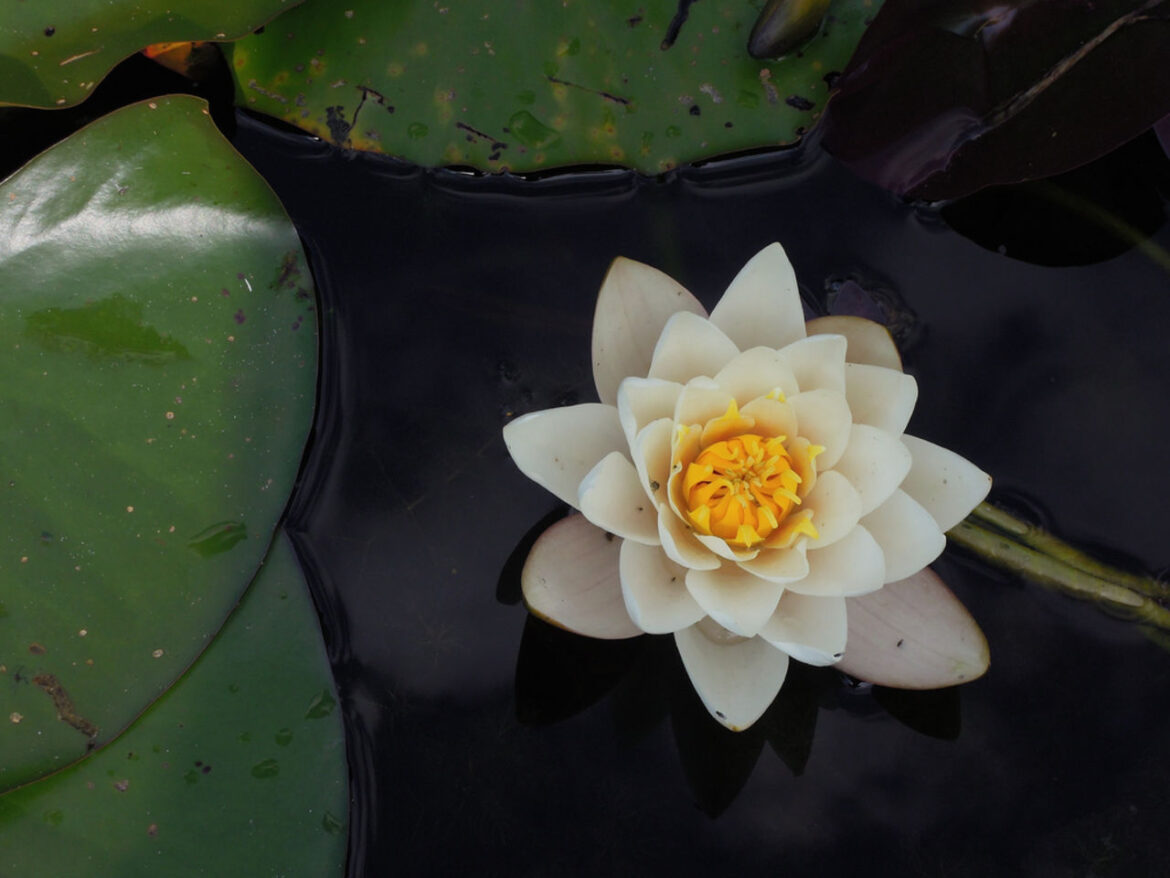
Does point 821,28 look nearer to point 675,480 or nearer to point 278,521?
point 675,480

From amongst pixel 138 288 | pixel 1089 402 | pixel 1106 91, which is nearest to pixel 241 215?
pixel 138 288

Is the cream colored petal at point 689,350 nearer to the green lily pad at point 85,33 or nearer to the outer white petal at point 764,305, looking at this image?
the outer white petal at point 764,305

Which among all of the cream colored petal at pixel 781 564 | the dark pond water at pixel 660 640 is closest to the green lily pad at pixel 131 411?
the dark pond water at pixel 660 640

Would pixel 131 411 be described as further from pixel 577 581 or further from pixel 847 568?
pixel 847 568

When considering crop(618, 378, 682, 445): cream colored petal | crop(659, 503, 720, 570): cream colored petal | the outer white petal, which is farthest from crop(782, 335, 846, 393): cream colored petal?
crop(659, 503, 720, 570): cream colored petal

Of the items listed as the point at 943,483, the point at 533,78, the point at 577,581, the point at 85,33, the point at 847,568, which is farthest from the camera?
the point at 533,78

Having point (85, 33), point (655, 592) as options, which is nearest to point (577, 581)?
point (655, 592)
